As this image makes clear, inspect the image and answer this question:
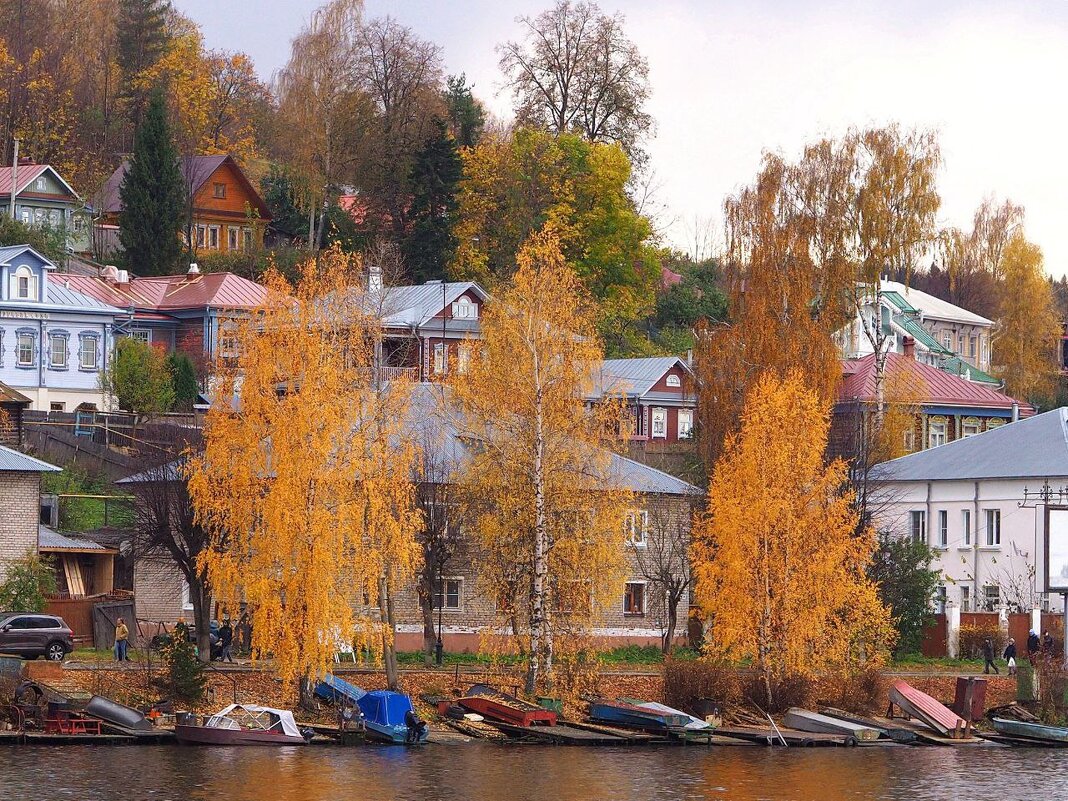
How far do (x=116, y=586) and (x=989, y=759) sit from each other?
105 ft

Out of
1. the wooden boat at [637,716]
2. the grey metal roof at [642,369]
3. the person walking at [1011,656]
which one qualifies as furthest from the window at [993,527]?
the wooden boat at [637,716]

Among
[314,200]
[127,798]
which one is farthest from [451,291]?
[127,798]

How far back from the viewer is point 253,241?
111 m

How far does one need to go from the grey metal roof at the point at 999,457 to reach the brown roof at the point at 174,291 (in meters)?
33.8

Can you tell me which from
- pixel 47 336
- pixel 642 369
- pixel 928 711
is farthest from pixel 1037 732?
pixel 47 336

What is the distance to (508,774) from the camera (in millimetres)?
46031

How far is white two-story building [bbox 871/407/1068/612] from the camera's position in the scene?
244 feet

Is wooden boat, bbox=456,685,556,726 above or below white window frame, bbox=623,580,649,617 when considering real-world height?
below

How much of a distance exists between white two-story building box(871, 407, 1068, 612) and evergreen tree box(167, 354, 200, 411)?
31936 mm

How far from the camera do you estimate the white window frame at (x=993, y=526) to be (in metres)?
76.3

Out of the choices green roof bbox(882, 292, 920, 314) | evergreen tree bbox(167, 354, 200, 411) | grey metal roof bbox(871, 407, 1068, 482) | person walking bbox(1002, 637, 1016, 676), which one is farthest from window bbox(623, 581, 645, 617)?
green roof bbox(882, 292, 920, 314)

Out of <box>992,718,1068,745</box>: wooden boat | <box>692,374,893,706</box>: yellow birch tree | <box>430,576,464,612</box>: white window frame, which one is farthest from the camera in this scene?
<box>430,576,464,612</box>: white window frame

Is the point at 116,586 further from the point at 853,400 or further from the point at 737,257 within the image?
the point at 853,400

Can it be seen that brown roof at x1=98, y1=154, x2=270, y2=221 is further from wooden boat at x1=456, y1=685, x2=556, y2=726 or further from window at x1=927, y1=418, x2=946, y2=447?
wooden boat at x1=456, y1=685, x2=556, y2=726
